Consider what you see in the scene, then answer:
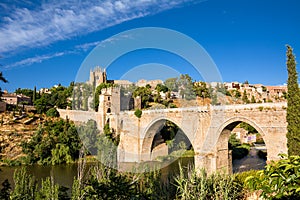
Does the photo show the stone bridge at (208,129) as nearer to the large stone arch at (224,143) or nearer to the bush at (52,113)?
the large stone arch at (224,143)

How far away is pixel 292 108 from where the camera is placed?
8664 mm

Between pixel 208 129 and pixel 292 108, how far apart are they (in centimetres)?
444

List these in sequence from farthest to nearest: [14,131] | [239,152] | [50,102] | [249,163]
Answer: [50,102] → [14,131] → [239,152] → [249,163]

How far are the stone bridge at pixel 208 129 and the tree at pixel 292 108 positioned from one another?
0.57 m

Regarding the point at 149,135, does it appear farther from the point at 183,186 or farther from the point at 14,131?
the point at 183,186

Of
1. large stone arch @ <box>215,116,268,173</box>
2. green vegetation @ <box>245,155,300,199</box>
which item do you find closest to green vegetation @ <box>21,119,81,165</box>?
large stone arch @ <box>215,116,268,173</box>

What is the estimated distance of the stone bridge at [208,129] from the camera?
964 centimetres

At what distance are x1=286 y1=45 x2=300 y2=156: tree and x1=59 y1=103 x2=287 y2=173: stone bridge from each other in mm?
569

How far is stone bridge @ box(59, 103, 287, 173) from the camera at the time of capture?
964 centimetres

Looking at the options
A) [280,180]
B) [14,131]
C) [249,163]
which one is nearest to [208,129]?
[249,163]

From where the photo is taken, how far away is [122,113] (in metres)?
20.8

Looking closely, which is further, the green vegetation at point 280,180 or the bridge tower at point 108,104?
the bridge tower at point 108,104

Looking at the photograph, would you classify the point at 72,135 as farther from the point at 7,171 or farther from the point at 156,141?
the point at 156,141

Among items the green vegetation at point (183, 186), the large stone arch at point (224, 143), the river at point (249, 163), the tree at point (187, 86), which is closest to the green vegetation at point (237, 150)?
the river at point (249, 163)
